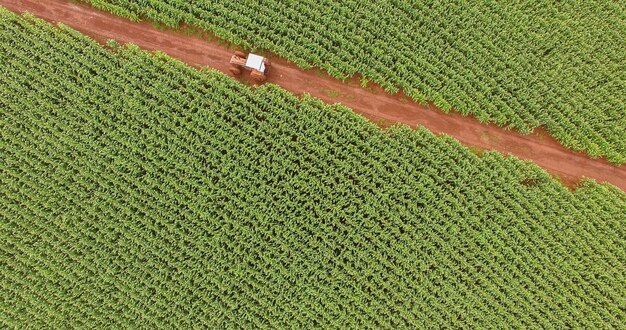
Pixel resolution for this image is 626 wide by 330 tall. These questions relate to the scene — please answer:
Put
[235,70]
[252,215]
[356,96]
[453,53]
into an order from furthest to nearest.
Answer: [356,96] → [453,53] → [235,70] → [252,215]

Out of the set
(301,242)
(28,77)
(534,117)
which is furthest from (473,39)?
(28,77)

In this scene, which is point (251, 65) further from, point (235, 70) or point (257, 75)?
point (235, 70)

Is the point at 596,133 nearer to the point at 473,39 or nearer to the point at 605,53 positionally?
the point at 605,53

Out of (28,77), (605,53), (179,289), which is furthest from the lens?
(605,53)

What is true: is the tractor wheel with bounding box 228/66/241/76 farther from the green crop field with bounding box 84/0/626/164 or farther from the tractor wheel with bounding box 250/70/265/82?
the green crop field with bounding box 84/0/626/164

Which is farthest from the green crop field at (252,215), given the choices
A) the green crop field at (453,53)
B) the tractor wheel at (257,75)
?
the green crop field at (453,53)

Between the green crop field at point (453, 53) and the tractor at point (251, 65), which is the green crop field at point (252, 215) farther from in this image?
the green crop field at point (453, 53)

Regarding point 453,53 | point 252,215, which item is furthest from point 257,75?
point 453,53
